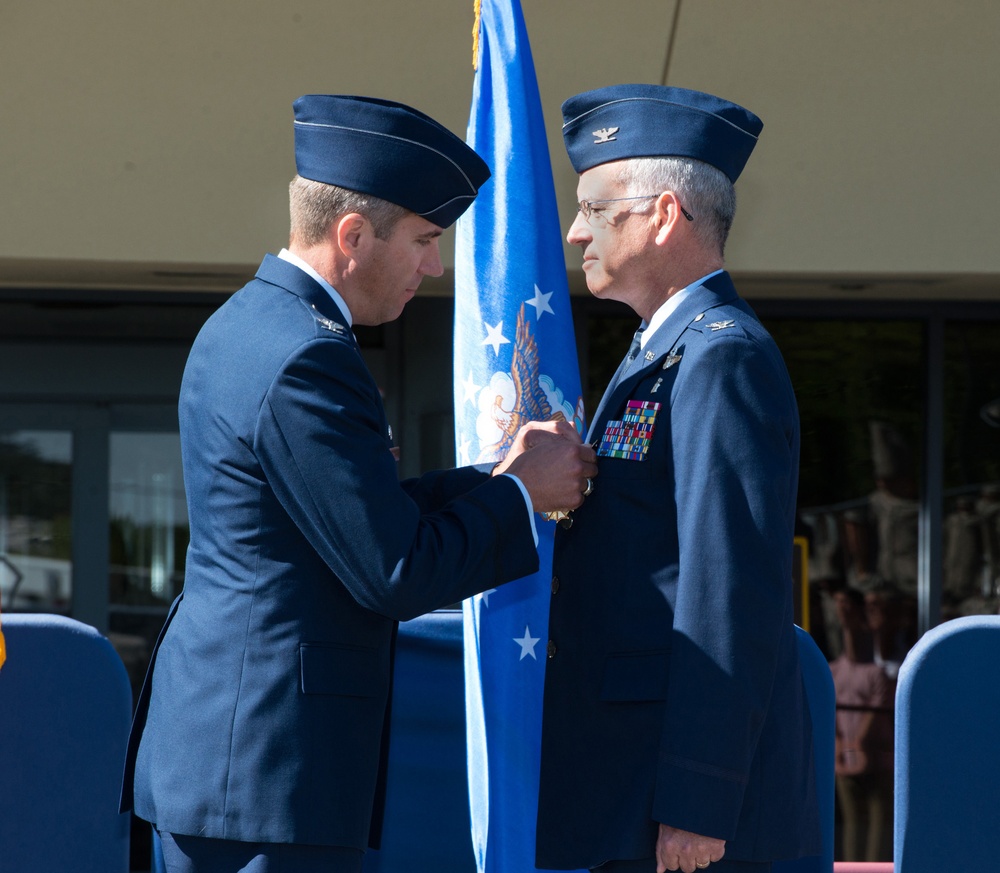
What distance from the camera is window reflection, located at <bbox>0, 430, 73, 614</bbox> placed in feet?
15.7

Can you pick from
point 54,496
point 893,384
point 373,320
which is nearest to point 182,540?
point 54,496

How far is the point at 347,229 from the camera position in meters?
1.79

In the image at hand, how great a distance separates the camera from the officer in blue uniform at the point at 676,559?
1.60m

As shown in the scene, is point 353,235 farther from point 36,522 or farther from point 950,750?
point 36,522

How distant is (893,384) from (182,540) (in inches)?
115

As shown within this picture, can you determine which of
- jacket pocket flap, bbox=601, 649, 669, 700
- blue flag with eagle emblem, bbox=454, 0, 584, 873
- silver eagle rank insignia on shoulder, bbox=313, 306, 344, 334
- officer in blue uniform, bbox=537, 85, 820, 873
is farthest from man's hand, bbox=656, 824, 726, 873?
blue flag with eagle emblem, bbox=454, 0, 584, 873

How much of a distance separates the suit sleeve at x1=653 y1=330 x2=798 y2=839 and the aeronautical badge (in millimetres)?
106

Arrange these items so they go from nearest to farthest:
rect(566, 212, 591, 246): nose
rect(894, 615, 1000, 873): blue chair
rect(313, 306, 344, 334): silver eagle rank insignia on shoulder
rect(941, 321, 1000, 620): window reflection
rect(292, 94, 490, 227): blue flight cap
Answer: rect(313, 306, 344, 334): silver eagle rank insignia on shoulder
rect(292, 94, 490, 227): blue flight cap
rect(566, 212, 591, 246): nose
rect(894, 615, 1000, 873): blue chair
rect(941, 321, 1000, 620): window reflection

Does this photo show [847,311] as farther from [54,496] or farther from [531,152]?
[54,496]

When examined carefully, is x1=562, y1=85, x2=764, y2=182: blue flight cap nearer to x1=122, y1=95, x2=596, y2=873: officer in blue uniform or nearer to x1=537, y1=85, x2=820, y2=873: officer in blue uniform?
x1=537, y1=85, x2=820, y2=873: officer in blue uniform

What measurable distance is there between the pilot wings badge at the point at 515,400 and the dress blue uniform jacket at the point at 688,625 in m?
0.71

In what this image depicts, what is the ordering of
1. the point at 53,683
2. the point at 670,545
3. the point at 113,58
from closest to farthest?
the point at 670,545 → the point at 53,683 → the point at 113,58

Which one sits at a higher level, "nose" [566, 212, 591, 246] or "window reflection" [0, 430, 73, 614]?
"nose" [566, 212, 591, 246]

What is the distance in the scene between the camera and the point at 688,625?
5.32 ft
